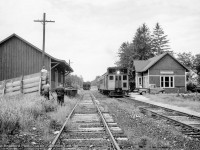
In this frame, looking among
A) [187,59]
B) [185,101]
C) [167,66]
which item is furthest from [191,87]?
[187,59]

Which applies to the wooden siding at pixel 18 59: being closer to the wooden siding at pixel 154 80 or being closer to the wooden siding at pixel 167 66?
the wooden siding at pixel 154 80

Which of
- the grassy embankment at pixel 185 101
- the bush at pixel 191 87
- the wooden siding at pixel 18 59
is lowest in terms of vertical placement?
the grassy embankment at pixel 185 101

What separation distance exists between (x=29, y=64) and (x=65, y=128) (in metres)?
18.5

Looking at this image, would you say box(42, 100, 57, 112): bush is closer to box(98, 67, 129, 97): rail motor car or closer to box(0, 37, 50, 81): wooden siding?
box(0, 37, 50, 81): wooden siding

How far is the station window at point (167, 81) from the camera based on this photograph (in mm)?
36719

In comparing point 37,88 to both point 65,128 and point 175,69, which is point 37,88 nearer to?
point 65,128

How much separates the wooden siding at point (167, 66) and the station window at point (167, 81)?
43.0 inches

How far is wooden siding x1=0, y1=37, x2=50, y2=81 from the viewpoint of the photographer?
80.5 ft

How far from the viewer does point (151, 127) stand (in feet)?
25.8

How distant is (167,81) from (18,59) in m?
22.5

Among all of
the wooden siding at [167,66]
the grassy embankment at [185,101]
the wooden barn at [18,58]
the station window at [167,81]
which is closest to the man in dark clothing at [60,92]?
the grassy embankment at [185,101]

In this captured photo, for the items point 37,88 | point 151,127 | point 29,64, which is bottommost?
point 151,127

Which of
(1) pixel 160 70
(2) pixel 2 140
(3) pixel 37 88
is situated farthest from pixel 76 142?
(1) pixel 160 70

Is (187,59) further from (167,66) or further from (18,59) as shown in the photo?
(18,59)
